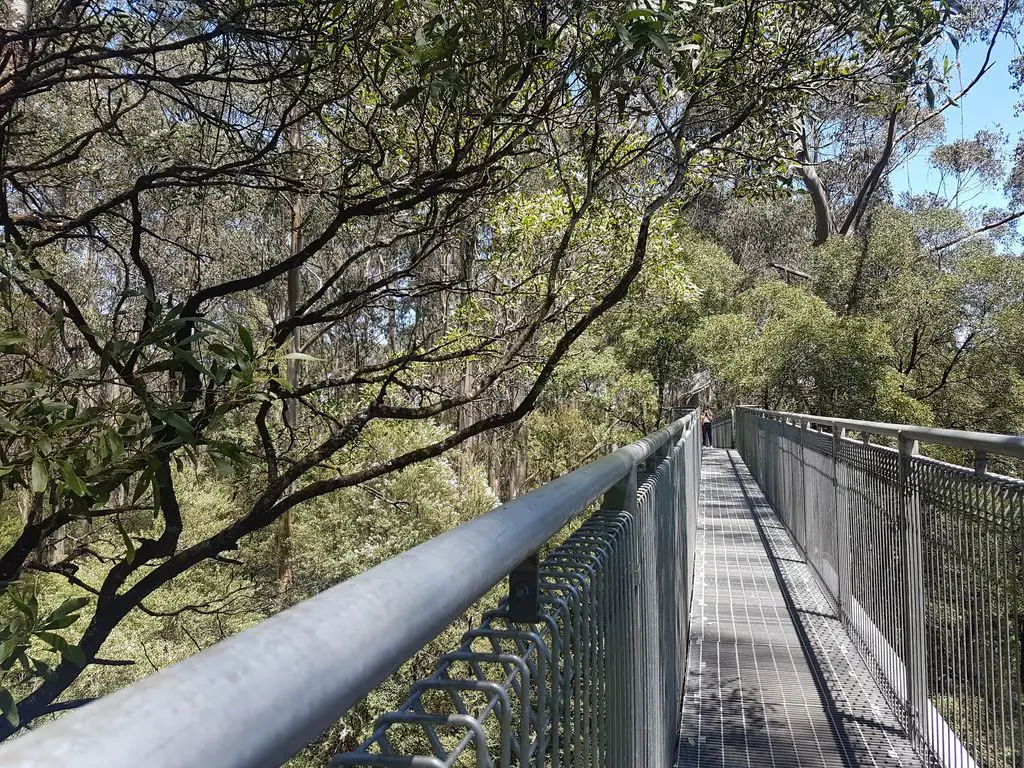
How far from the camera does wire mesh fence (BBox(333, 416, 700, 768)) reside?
102 cm

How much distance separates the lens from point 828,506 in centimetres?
645

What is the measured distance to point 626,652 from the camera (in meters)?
2.21

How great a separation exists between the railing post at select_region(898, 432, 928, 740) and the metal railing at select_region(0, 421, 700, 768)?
1939 millimetres

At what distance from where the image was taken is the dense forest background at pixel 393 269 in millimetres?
3941

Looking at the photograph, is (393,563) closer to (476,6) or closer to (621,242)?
(476,6)

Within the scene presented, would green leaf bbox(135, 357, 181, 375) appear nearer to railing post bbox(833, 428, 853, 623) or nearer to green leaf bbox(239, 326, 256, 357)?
green leaf bbox(239, 326, 256, 357)

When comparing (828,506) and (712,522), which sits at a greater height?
(828,506)

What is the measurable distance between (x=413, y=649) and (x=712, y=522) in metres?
9.74

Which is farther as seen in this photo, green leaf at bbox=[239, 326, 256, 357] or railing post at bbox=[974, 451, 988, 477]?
railing post at bbox=[974, 451, 988, 477]

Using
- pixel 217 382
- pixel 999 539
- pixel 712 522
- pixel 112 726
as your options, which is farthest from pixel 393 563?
pixel 712 522

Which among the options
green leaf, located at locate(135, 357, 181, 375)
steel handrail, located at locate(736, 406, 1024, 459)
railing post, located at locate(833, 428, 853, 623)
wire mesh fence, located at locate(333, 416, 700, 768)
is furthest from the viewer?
railing post, located at locate(833, 428, 853, 623)

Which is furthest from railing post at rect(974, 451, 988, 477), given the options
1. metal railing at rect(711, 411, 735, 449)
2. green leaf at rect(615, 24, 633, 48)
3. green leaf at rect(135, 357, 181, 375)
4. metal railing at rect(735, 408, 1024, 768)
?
metal railing at rect(711, 411, 735, 449)

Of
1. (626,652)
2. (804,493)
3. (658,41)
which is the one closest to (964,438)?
(626,652)

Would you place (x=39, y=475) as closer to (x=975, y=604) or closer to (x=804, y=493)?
(x=975, y=604)
